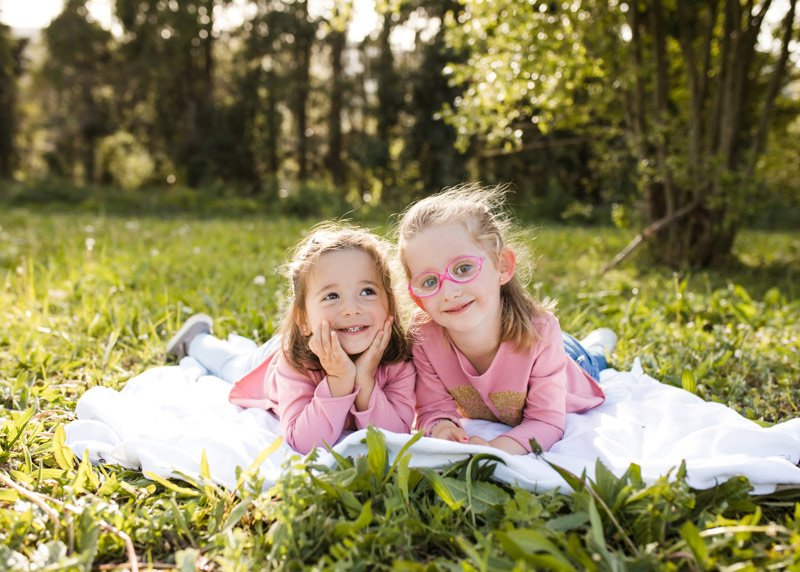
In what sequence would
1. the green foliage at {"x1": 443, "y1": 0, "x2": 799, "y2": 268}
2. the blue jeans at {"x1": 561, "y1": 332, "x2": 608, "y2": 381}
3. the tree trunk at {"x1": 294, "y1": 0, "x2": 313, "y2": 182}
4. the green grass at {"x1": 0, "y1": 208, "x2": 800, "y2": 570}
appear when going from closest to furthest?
the green grass at {"x1": 0, "y1": 208, "x2": 800, "y2": 570}
the blue jeans at {"x1": 561, "y1": 332, "x2": 608, "y2": 381}
the green foliage at {"x1": 443, "y1": 0, "x2": 799, "y2": 268}
the tree trunk at {"x1": 294, "y1": 0, "x2": 313, "y2": 182}

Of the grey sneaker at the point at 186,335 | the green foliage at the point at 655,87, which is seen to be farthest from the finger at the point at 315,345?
the green foliage at the point at 655,87

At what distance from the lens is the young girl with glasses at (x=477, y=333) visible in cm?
213

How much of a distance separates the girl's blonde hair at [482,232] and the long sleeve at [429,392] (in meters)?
0.29

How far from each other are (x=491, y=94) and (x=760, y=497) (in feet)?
14.8

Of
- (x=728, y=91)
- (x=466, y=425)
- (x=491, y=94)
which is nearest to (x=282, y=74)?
(x=491, y=94)

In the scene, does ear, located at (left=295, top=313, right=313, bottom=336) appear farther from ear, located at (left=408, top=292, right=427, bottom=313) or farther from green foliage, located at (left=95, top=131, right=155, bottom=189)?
green foliage, located at (left=95, top=131, right=155, bottom=189)

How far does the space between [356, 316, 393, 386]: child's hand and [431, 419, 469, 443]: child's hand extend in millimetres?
271

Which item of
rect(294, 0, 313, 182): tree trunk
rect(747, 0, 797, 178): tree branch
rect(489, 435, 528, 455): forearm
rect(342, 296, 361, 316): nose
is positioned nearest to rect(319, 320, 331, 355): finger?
rect(342, 296, 361, 316): nose

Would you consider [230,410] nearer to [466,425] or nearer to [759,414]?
[466,425]

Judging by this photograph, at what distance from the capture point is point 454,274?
6.95 feet

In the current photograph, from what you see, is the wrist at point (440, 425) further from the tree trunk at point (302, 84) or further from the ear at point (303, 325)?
the tree trunk at point (302, 84)

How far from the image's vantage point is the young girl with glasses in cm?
213

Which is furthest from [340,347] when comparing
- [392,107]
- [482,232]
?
[392,107]

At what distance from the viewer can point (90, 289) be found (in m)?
4.17
